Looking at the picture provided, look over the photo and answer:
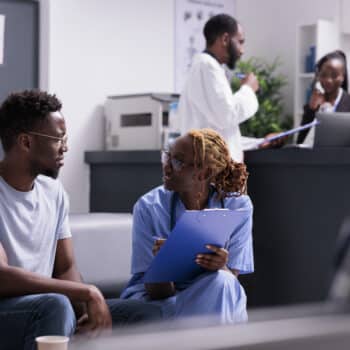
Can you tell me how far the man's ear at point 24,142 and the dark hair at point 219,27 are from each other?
206cm

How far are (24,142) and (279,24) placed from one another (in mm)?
5022

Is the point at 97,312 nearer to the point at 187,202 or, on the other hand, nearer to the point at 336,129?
the point at 187,202

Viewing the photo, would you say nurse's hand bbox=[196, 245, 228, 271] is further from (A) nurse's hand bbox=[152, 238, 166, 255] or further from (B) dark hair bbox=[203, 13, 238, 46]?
(B) dark hair bbox=[203, 13, 238, 46]

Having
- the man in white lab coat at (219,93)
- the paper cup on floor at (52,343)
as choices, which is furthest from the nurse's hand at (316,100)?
the paper cup on floor at (52,343)

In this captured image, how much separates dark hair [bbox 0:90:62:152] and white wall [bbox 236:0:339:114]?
Answer: 15.2 ft

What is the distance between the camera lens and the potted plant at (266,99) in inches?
247

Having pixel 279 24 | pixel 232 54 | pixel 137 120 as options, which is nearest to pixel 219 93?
pixel 232 54

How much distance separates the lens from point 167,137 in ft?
16.0

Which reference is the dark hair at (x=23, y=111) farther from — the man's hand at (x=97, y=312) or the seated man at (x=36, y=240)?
the man's hand at (x=97, y=312)

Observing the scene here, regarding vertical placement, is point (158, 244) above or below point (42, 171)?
below

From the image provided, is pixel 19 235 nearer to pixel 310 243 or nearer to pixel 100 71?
pixel 310 243

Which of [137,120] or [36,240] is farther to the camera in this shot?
[137,120]

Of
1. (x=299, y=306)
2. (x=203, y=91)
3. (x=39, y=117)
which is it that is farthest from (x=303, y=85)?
(x=299, y=306)

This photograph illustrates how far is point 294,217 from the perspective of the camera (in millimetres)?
3674
